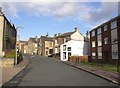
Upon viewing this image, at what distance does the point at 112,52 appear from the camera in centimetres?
4988

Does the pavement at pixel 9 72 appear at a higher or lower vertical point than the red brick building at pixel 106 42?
lower

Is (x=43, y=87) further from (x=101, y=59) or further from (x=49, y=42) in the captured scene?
(x=49, y=42)

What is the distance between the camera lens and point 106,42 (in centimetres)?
5369

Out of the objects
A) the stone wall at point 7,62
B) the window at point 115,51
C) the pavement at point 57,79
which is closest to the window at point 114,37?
the window at point 115,51

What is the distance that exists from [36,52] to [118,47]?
82973mm

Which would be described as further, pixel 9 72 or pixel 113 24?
pixel 113 24

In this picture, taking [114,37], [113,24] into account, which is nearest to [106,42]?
[114,37]

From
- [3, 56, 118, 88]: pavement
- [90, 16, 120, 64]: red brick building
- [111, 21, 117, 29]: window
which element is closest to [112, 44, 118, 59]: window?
[90, 16, 120, 64]: red brick building

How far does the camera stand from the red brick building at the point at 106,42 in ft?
156

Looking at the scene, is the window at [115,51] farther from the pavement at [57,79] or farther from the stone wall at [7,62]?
the pavement at [57,79]

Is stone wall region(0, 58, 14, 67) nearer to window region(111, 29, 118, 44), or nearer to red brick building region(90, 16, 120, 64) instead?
red brick building region(90, 16, 120, 64)

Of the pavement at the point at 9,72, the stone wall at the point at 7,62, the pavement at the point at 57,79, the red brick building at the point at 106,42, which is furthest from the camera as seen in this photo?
the red brick building at the point at 106,42

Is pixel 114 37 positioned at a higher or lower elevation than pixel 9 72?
higher

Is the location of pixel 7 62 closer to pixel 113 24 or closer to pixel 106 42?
pixel 113 24
